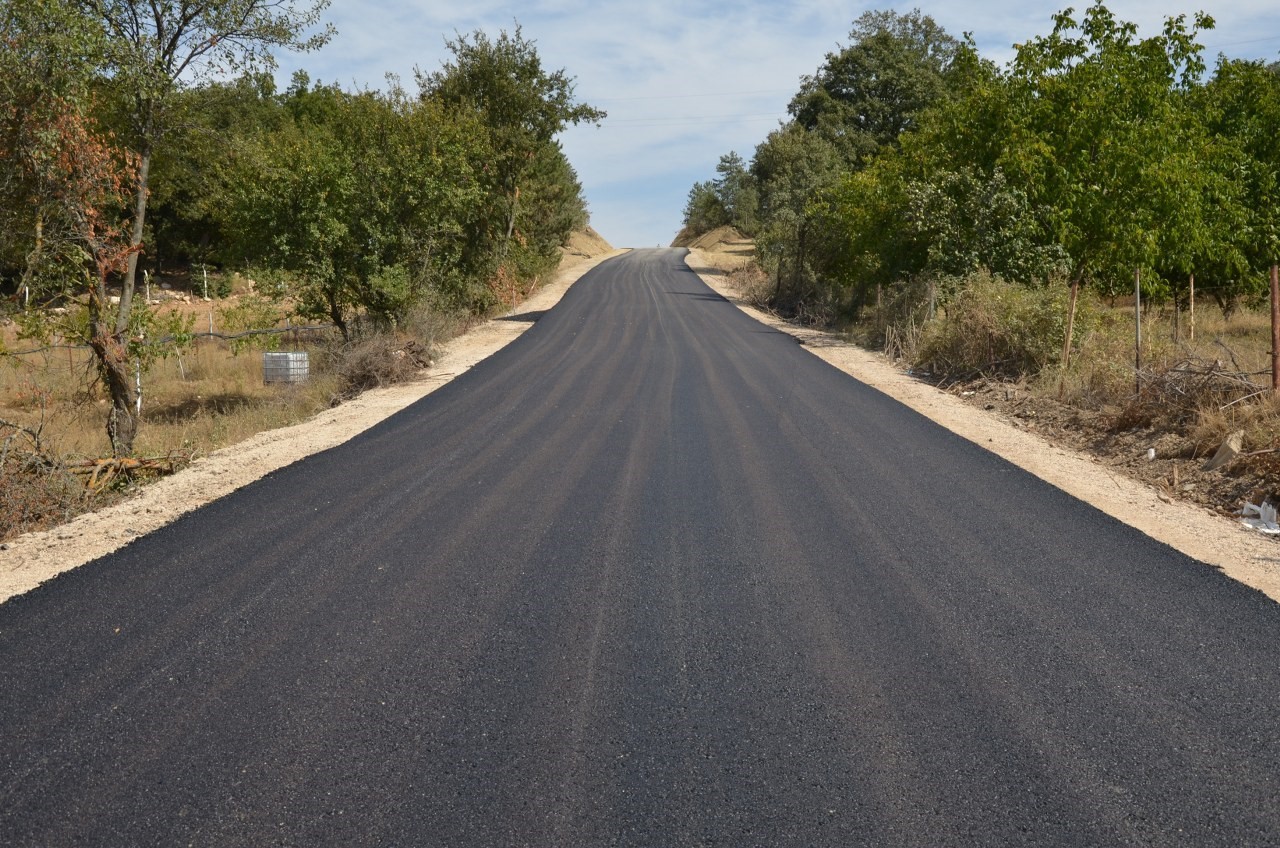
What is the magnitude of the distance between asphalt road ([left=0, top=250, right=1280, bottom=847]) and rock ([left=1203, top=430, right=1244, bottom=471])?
6.35 feet

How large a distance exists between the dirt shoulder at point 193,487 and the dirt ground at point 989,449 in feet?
0.05

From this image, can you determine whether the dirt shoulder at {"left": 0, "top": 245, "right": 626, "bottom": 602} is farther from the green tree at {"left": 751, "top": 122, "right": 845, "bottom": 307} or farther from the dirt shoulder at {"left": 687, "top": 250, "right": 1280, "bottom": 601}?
the green tree at {"left": 751, "top": 122, "right": 845, "bottom": 307}

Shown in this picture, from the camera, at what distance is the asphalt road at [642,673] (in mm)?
3656

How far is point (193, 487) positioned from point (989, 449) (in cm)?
867

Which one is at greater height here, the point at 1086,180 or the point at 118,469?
the point at 1086,180

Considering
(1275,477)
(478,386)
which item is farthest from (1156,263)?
(478,386)

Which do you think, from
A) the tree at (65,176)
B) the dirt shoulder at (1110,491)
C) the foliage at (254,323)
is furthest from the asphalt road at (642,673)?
the foliage at (254,323)

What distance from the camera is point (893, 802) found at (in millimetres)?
3713

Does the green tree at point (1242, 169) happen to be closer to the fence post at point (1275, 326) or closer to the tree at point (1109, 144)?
the tree at point (1109, 144)

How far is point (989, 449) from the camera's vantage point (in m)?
10.9

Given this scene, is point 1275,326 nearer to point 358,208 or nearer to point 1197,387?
point 1197,387

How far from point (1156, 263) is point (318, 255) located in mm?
16242

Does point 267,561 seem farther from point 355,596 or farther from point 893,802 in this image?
Result: point 893,802

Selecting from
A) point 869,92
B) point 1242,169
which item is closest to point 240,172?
point 1242,169
